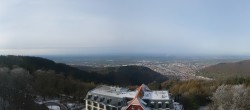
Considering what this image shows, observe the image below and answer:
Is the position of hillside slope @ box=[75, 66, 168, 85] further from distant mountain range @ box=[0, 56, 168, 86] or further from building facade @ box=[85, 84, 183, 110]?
building facade @ box=[85, 84, 183, 110]

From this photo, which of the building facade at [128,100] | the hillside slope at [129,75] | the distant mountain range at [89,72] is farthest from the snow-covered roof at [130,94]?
the hillside slope at [129,75]

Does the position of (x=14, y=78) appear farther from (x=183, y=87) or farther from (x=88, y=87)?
(x=183, y=87)

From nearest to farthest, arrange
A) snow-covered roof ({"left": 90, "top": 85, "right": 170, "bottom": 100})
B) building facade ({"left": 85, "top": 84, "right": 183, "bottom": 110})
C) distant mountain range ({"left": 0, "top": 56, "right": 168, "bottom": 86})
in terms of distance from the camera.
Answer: building facade ({"left": 85, "top": 84, "right": 183, "bottom": 110})
snow-covered roof ({"left": 90, "top": 85, "right": 170, "bottom": 100})
distant mountain range ({"left": 0, "top": 56, "right": 168, "bottom": 86})

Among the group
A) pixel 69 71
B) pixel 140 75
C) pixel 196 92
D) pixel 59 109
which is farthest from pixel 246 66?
pixel 59 109

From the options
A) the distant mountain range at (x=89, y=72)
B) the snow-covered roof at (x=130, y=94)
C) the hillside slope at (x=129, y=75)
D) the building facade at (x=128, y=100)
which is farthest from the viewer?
the hillside slope at (x=129, y=75)

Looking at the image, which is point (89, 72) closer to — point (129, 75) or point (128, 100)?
point (129, 75)

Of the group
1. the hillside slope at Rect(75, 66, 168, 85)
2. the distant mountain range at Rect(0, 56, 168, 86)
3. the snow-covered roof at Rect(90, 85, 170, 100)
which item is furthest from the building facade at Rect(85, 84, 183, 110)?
the hillside slope at Rect(75, 66, 168, 85)

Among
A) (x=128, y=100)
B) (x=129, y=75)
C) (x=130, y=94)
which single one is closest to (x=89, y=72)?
(x=129, y=75)

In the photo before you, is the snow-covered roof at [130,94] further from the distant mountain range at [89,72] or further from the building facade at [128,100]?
the distant mountain range at [89,72]
